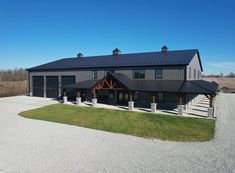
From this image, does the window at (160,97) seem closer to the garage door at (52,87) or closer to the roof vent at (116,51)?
the roof vent at (116,51)

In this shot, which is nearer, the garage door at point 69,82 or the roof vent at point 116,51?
the garage door at point 69,82

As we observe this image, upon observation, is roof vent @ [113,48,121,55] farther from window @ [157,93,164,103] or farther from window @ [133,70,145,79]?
window @ [157,93,164,103]

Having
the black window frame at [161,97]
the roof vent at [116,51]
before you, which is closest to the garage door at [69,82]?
the roof vent at [116,51]

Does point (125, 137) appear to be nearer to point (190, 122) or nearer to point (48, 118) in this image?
point (190, 122)

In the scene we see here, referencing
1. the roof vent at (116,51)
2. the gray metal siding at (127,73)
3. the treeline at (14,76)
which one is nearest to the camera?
the gray metal siding at (127,73)

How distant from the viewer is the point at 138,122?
49.8ft

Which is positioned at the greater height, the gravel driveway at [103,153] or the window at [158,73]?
the window at [158,73]

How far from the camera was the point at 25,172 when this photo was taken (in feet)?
23.6

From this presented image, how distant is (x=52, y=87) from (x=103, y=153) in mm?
24683

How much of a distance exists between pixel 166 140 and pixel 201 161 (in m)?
3.09

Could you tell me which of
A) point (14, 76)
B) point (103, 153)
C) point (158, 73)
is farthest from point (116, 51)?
point (14, 76)

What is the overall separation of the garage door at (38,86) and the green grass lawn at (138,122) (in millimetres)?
14060

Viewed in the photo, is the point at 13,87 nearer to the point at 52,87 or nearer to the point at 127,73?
the point at 52,87

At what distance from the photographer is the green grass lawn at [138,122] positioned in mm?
12298
